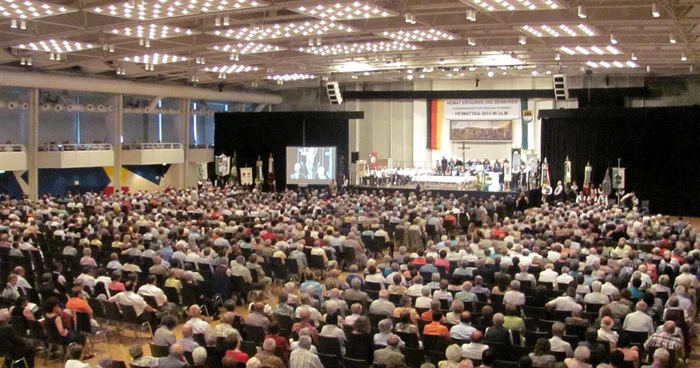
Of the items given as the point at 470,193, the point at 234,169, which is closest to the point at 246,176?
the point at 234,169

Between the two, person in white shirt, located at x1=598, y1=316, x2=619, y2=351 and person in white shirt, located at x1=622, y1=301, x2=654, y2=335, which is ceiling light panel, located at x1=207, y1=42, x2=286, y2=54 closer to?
person in white shirt, located at x1=622, y1=301, x2=654, y2=335

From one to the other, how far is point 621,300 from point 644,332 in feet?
3.52

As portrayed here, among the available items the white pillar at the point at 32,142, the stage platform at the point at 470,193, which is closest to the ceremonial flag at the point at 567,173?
the stage platform at the point at 470,193

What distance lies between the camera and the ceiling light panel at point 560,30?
61.4ft

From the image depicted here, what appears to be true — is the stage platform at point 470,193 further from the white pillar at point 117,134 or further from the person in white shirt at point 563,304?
the person in white shirt at point 563,304

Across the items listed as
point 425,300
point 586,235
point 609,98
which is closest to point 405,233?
point 586,235

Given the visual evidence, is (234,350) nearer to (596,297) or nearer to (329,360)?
(329,360)

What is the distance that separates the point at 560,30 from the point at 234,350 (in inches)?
549

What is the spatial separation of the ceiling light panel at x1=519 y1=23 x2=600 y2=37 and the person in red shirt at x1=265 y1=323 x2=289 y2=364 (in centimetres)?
1170

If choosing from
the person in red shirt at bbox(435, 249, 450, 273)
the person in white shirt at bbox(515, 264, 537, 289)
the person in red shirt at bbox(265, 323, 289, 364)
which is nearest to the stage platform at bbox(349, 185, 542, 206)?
the person in red shirt at bbox(435, 249, 450, 273)

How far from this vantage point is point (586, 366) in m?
8.08

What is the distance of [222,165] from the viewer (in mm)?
39156

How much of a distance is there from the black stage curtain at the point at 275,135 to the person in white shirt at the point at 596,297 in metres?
25.4

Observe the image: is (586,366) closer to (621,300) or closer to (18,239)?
(621,300)
